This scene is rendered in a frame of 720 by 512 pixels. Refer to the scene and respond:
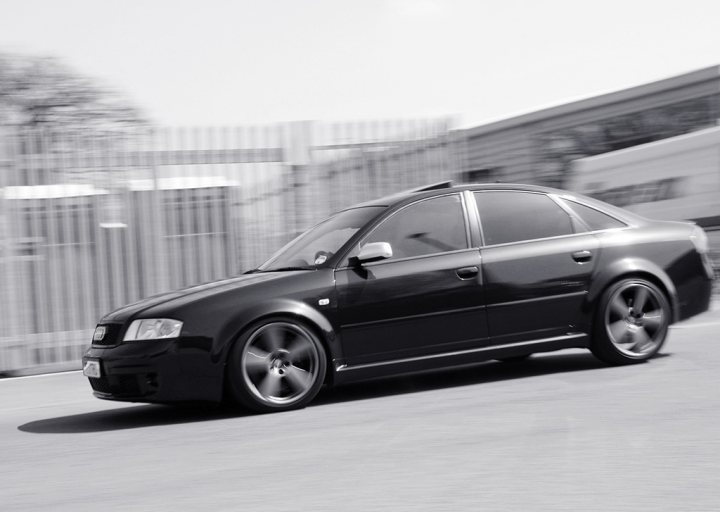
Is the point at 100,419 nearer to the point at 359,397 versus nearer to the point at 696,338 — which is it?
the point at 359,397

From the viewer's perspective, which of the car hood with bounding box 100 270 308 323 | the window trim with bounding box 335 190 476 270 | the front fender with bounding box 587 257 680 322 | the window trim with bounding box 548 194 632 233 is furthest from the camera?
the window trim with bounding box 548 194 632 233

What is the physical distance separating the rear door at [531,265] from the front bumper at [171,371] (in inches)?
81.6

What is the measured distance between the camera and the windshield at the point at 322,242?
24.7 ft

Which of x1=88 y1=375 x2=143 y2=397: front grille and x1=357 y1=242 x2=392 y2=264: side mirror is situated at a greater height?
x1=357 y1=242 x2=392 y2=264: side mirror

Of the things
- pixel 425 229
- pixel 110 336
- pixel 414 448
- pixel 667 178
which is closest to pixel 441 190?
pixel 425 229

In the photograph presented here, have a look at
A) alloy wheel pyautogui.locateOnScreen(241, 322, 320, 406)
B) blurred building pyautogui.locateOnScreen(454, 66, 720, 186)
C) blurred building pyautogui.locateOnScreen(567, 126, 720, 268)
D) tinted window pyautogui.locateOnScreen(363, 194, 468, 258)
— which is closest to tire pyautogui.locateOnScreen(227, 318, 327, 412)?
alloy wheel pyautogui.locateOnScreen(241, 322, 320, 406)

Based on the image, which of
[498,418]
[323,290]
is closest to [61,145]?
[323,290]

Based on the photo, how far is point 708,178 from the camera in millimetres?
15906

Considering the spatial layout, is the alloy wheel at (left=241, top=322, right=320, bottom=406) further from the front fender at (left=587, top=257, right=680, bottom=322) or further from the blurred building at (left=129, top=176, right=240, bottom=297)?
the blurred building at (left=129, top=176, right=240, bottom=297)

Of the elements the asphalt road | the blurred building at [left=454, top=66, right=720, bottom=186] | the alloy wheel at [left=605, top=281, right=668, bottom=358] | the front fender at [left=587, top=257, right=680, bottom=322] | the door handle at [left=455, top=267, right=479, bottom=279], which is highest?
the blurred building at [left=454, top=66, right=720, bottom=186]

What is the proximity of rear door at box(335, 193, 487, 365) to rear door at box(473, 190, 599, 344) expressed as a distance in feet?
0.50

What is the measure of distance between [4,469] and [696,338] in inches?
250

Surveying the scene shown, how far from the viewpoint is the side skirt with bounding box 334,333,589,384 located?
23.5ft

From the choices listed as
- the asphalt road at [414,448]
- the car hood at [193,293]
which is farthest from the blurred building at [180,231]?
the car hood at [193,293]
